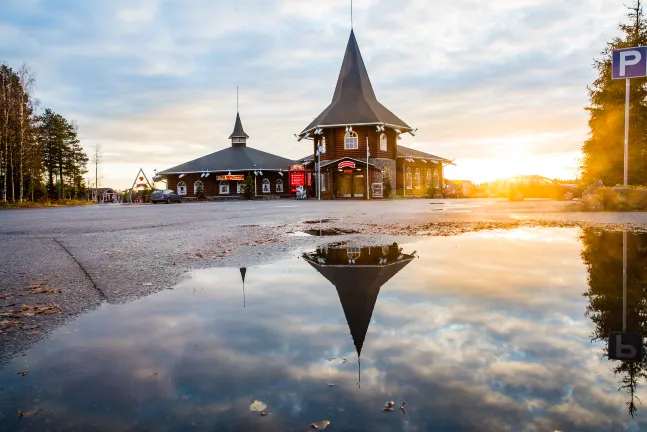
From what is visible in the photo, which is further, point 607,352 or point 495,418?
point 607,352

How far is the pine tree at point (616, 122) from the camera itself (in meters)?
31.8

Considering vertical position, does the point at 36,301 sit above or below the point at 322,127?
below

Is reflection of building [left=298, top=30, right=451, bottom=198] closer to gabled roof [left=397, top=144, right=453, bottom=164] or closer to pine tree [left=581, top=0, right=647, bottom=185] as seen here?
gabled roof [left=397, top=144, right=453, bottom=164]

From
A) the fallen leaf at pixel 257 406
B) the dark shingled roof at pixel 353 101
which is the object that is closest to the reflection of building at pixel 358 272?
the fallen leaf at pixel 257 406

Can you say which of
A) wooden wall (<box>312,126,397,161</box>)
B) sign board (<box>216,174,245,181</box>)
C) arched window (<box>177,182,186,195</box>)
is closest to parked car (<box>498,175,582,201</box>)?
wooden wall (<box>312,126,397,161</box>)

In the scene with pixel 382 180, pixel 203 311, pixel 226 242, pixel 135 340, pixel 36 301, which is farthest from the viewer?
pixel 382 180

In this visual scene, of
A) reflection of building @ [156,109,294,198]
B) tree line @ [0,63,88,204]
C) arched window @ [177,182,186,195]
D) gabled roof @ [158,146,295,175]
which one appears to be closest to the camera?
tree line @ [0,63,88,204]

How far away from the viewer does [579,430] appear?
6.14 ft

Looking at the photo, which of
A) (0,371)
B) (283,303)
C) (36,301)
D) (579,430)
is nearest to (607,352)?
(579,430)

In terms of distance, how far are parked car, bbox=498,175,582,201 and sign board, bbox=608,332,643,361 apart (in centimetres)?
3037

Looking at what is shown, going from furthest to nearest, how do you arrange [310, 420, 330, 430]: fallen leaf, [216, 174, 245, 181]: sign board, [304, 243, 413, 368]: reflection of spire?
[216, 174, 245, 181]: sign board < [304, 243, 413, 368]: reflection of spire < [310, 420, 330, 430]: fallen leaf

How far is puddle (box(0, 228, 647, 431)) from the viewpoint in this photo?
2.01 m

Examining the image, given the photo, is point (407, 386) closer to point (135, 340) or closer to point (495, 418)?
point (495, 418)

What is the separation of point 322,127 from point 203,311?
1875 inches
